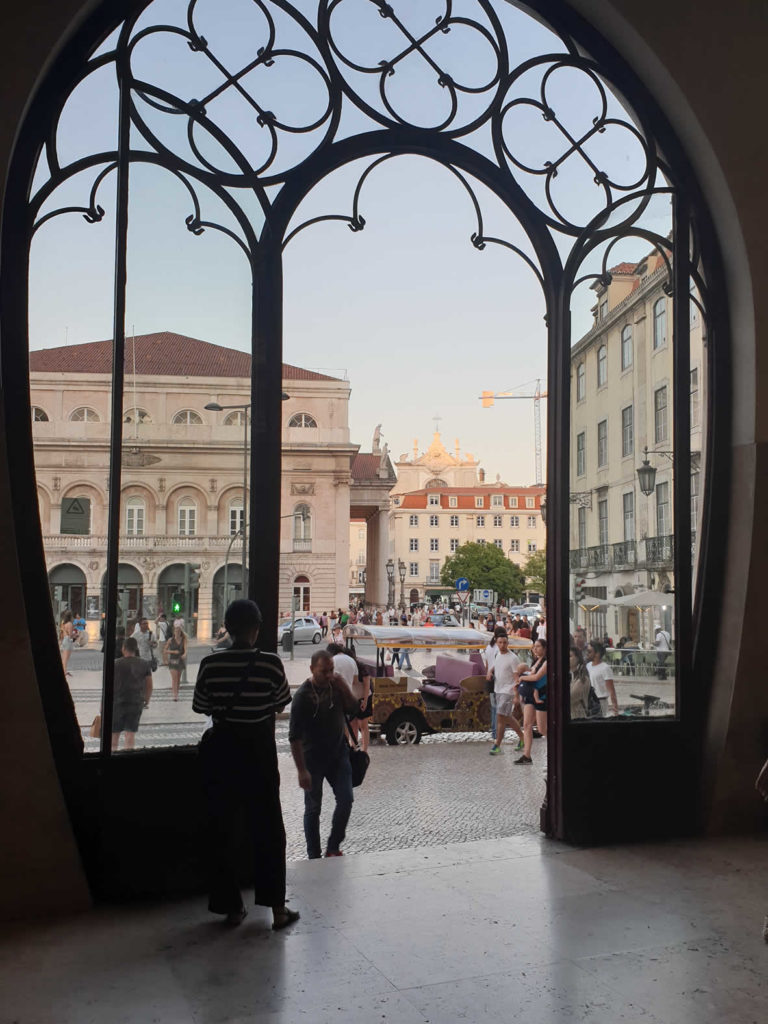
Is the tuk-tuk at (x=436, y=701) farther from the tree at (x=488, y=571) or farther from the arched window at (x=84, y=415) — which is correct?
the tree at (x=488, y=571)

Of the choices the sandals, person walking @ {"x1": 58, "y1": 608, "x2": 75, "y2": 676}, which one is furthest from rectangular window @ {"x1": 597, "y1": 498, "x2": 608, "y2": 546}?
person walking @ {"x1": 58, "y1": 608, "x2": 75, "y2": 676}

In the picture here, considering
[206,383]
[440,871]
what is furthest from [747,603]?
[206,383]

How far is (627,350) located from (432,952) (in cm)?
373

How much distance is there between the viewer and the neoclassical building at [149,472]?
4547 mm

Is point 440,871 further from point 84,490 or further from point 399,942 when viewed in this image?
point 84,490

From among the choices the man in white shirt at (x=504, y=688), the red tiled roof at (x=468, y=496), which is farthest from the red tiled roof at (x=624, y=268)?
the red tiled roof at (x=468, y=496)

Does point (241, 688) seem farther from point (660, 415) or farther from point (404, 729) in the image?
point (404, 729)

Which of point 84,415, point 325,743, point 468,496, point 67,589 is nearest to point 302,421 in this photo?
point 325,743

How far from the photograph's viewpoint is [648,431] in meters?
5.80

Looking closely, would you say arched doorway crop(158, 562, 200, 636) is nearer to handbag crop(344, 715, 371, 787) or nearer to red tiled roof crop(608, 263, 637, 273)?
handbag crop(344, 715, 371, 787)

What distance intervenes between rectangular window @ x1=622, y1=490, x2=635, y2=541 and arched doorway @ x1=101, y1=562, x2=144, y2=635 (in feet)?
9.66

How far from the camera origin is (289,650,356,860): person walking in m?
5.99

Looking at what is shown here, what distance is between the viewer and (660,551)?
18.7 ft

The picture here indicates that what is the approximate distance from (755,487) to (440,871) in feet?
9.41
